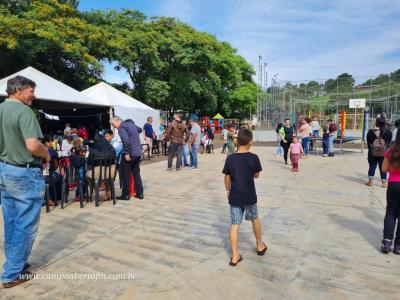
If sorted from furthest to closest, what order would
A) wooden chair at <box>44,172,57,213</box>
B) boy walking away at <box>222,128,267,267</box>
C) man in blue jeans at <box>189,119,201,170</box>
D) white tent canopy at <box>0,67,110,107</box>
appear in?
white tent canopy at <box>0,67,110,107</box>, man in blue jeans at <box>189,119,201,170</box>, wooden chair at <box>44,172,57,213</box>, boy walking away at <box>222,128,267,267</box>

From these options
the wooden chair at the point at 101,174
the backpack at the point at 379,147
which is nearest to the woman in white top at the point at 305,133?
the backpack at the point at 379,147

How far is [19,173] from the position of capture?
11.0ft

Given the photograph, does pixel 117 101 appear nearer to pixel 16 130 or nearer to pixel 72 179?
pixel 72 179

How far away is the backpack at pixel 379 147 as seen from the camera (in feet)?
25.8

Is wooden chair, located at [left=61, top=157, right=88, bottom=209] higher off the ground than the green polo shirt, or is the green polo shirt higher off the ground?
the green polo shirt

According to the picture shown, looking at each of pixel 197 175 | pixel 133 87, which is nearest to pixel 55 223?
pixel 197 175

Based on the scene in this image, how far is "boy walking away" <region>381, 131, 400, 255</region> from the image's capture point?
4055 millimetres

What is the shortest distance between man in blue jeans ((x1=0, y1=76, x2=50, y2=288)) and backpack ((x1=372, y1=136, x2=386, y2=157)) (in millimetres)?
7008

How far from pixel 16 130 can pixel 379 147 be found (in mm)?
7284

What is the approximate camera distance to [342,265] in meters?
3.85

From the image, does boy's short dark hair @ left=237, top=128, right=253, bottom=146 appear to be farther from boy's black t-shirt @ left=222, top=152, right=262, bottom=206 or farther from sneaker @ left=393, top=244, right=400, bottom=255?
sneaker @ left=393, top=244, right=400, bottom=255

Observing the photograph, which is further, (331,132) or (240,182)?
(331,132)

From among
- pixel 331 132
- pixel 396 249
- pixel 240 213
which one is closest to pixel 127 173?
pixel 240 213

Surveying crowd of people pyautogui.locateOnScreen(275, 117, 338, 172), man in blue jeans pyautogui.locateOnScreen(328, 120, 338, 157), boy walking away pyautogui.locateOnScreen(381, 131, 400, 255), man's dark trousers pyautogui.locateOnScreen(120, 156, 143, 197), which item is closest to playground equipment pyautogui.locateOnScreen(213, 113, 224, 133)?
crowd of people pyautogui.locateOnScreen(275, 117, 338, 172)
